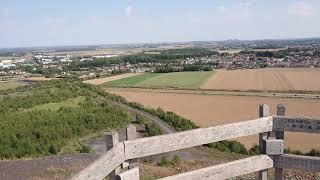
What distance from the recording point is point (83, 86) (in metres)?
59.7

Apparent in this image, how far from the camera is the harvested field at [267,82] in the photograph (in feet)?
218

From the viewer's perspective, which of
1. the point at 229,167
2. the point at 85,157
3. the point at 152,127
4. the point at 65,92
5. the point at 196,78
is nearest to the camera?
the point at 229,167

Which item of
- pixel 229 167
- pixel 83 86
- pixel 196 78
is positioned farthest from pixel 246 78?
pixel 229 167

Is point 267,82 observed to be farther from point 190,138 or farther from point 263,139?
point 190,138

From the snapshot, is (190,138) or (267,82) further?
(267,82)

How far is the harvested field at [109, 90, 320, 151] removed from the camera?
42.9 meters

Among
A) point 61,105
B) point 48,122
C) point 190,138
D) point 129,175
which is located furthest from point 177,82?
point 129,175

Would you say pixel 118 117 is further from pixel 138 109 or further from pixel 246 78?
pixel 246 78

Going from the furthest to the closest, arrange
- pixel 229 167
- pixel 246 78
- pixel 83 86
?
pixel 246 78 → pixel 83 86 → pixel 229 167

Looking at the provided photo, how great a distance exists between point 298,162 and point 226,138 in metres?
0.91

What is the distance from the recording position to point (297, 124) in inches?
203

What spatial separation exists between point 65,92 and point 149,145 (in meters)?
46.1

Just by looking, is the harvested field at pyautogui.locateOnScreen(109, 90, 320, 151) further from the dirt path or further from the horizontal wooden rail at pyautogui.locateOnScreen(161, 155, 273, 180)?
the horizontal wooden rail at pyautogui.locateOnScreen(161, 155, 273, 180)

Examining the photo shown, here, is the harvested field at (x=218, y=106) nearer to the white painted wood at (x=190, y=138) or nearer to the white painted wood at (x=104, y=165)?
the white painted wood at (x=190, y=138)
